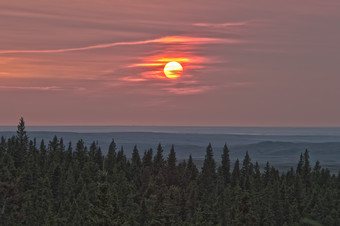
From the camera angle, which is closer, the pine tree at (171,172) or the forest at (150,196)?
the forest at (150,196)

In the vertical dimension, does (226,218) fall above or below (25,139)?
below

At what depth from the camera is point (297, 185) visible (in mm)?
135125

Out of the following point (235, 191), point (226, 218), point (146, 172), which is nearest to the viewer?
point (226, 218)

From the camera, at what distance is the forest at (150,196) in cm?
6975

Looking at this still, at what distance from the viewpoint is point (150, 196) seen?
100812 mm

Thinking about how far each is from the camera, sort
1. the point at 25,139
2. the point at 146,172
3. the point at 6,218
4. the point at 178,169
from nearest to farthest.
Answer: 1. the point at 6,218
2. the point at 146,172
3. the point at 178,169
4. the point at 25,139

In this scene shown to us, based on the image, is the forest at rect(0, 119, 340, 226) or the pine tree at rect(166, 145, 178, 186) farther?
the pine tree at rect(166, 145, 178, 186)

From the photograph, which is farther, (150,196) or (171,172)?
(171,172)

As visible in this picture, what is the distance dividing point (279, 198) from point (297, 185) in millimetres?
17153

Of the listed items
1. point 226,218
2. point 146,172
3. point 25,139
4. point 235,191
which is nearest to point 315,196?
point 235,191

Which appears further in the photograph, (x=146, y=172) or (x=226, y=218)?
(x=146, y=172)

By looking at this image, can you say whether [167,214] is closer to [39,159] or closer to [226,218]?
[226,218]

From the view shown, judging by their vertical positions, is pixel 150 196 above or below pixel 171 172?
below

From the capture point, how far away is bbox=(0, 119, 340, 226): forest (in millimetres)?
69750
